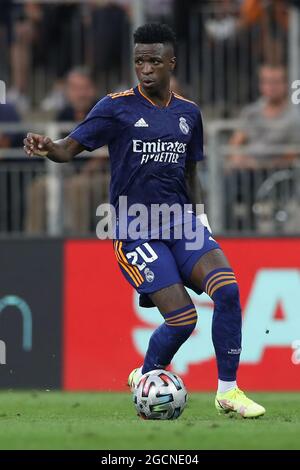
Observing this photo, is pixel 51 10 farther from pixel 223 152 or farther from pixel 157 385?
pixel 157 385

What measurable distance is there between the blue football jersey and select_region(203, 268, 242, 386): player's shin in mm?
764

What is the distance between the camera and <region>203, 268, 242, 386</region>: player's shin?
366 inches

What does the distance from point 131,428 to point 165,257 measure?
1546 millimetres

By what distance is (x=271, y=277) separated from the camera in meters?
14.1

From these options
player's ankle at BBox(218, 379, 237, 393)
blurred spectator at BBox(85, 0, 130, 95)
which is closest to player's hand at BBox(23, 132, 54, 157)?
player's ankle at BBox(218, 379, 237, 393)

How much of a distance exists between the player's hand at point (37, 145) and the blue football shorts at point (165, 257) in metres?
1.06

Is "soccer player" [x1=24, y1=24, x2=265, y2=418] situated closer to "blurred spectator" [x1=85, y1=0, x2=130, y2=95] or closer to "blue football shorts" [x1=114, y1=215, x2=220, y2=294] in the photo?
"blue football shorts" [x1=114, y1=215, x2=220, y2=294]

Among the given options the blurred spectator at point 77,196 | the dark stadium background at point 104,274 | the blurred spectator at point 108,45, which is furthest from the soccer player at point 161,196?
the blurred spectator at point 108,45

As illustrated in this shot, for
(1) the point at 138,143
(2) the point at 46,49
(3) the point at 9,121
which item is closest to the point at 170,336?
(1) the point at 138,143

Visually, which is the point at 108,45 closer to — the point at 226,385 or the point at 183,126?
the point at 183,126

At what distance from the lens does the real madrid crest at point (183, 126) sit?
9711 mm

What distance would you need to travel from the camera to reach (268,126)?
49.4 ft
